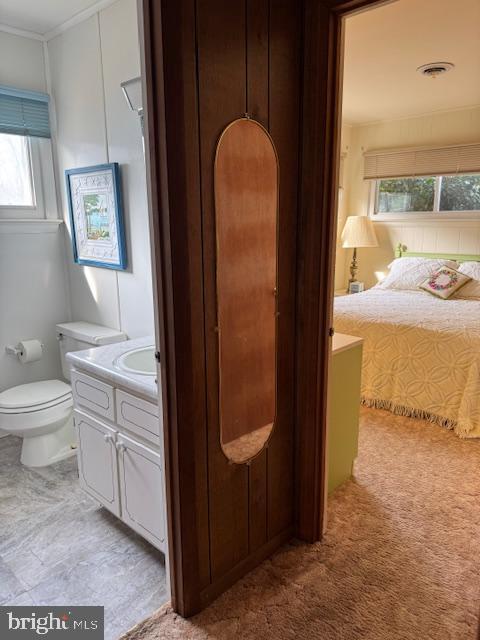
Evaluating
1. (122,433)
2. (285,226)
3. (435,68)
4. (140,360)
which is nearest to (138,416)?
(122,433)

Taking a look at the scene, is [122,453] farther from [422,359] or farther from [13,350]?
[422,359]

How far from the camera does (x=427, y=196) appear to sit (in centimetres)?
495

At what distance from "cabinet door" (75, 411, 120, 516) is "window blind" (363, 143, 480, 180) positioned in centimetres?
420

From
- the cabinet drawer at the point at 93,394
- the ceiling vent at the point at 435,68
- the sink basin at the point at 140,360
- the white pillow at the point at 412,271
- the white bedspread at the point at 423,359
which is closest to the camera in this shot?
the cabinet drawer at the point at 93,394

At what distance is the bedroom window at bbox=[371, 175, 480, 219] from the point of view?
15.3ft

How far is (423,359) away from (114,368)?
2110 mm

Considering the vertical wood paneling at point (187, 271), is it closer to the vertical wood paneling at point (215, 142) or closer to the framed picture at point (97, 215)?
the vertical wood paneling at point (215, 142)

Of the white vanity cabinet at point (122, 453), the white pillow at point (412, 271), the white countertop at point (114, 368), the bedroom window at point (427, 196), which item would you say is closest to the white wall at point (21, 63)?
the white countertop at point (114, 368)

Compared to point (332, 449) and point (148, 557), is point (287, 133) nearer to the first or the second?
point (332, 449)

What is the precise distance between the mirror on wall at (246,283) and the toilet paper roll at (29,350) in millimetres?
1906

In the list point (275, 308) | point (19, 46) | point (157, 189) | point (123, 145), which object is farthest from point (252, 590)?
point (19, 46)

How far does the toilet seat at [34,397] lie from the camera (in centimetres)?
259

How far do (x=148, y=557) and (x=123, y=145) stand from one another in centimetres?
207

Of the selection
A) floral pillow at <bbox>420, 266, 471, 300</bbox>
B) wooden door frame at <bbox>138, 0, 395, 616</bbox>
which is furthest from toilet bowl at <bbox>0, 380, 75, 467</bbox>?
floral pillow at <bbox>420, 266, 471, 300</bbox>
